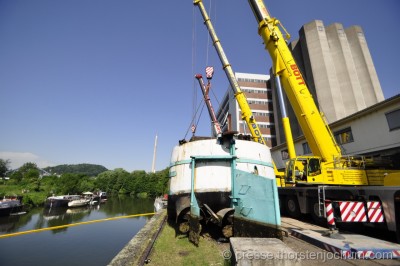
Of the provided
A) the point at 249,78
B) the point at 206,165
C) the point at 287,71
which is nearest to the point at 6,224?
the point at 206,165

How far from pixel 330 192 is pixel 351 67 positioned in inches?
1525

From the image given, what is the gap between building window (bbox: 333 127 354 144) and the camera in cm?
1605

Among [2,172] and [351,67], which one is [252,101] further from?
[2,172]

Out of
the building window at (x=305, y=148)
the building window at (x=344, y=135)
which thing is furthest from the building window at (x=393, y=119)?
the building window at (x=305, y=148)

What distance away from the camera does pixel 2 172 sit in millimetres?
83125

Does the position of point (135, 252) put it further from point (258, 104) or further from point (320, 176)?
point (258, 104)

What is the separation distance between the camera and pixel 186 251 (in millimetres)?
5828

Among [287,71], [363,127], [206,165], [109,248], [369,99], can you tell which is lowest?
[109,248]

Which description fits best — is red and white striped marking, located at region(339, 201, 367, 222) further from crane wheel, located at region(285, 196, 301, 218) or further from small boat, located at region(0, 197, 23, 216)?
small boat, located at region(0, 197, 23, 216)

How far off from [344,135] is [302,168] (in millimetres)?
8408

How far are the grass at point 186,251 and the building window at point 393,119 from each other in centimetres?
1368

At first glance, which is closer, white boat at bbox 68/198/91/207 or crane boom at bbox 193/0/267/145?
crane boom at bbox 193/0/267/145

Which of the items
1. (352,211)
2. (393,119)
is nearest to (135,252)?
(352,211)

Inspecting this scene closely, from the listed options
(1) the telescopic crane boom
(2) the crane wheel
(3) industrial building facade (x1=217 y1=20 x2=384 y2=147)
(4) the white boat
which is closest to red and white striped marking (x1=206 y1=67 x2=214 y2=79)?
(1) the telescopic crane boom
